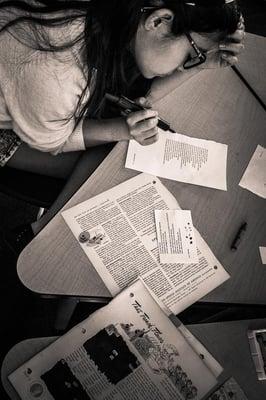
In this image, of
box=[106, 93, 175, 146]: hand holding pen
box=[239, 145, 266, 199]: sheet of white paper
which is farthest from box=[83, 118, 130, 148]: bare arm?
box=[239, 145, 266, 199]: sheet of white paper

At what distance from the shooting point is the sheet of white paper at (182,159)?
1209mm

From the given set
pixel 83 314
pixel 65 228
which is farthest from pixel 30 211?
pixel 65 228

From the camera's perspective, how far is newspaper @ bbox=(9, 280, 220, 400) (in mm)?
934

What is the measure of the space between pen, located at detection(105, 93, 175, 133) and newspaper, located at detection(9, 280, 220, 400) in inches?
20.8

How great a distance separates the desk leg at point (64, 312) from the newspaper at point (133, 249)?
0.23m

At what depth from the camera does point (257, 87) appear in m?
1.44

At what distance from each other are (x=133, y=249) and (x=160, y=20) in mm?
585

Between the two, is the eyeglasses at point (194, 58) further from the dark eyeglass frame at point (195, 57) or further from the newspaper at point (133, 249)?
the newspaper at point (133, 249)

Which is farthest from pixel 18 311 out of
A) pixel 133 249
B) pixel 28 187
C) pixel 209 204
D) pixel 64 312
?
pixel 209 204

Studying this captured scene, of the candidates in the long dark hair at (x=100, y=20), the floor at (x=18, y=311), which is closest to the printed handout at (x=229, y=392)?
the floor at (x=18, y=311)

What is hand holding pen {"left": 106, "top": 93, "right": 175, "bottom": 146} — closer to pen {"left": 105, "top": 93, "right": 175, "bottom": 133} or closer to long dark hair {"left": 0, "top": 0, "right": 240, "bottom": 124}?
pen {"left": 105, "top": 93, "right": 175, "bottom": 133}

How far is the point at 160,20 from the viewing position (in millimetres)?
905

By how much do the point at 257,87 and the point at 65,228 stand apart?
0.89 metres

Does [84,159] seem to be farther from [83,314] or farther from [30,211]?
[30,211]
